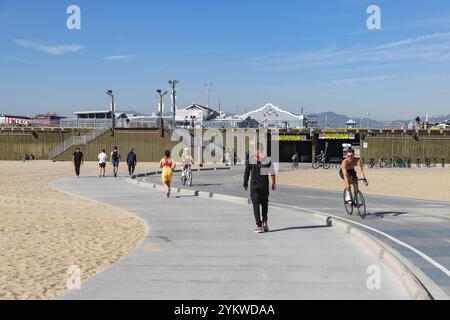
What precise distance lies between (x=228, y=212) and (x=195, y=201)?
125 inches

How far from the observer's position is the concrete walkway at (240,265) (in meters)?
6.39

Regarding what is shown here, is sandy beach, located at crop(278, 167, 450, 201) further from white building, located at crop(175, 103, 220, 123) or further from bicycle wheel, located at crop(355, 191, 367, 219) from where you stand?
white building, located at crop(175, 103, 220, 123)

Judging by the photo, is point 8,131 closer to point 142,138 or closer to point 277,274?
point 142,138

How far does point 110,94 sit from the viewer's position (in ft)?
204

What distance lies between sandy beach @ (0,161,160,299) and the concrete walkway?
18.7 inches

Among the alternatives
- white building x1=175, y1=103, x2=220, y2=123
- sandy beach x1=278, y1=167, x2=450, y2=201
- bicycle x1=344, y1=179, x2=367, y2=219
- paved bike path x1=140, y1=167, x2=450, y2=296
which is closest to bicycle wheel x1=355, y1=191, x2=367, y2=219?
bicycle x1=344, y1=179, x2=367, y2=219

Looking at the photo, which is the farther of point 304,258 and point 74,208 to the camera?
point 74,208

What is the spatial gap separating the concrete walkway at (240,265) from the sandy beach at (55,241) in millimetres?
475

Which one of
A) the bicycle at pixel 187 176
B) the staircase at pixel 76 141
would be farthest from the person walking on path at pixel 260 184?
the staircase at pixel 76 141

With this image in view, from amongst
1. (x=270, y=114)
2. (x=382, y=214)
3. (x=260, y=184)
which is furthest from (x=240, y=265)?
(x=270, y=114)

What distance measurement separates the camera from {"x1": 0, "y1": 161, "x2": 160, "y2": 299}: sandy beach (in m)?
7.19

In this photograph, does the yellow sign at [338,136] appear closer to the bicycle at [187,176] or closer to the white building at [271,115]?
the white building at [271,115]

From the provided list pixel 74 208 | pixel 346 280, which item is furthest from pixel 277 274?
pixel 74 208
